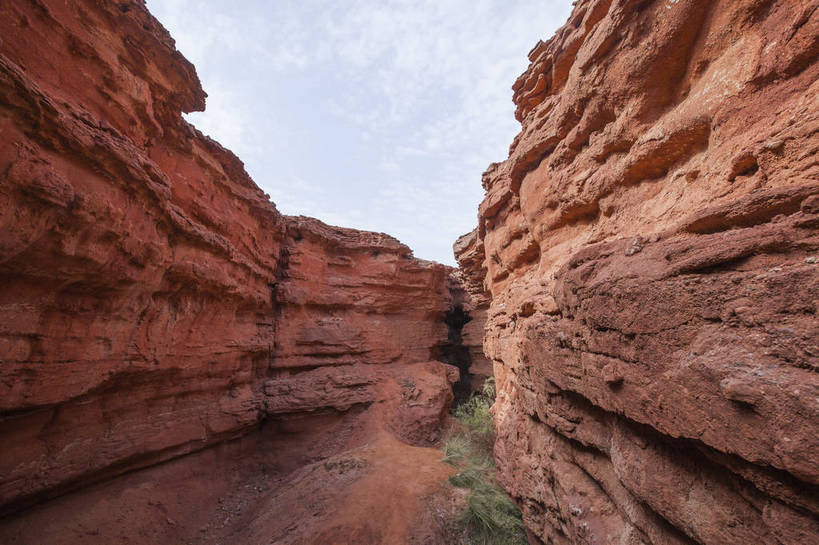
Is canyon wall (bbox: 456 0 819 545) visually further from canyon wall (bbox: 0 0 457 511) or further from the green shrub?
canyon wall (bbox: 0 0 457 511)

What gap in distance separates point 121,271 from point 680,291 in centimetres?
749

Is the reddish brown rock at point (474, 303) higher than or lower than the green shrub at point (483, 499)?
higher

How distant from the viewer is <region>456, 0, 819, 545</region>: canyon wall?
62.0 inches

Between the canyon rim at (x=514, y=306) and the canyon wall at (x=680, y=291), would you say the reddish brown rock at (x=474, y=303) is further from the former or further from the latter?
the canyon wall at (x=680, y=291)

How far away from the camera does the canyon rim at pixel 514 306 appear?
183cm

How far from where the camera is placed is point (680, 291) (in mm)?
2047

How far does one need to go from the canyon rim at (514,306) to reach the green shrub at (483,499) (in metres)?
0.59

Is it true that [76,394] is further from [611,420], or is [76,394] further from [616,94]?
[616,94]

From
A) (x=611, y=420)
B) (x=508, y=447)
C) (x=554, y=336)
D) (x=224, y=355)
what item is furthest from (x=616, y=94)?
(x=224, y=355)

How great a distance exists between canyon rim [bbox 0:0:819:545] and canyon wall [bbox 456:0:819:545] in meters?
0.02

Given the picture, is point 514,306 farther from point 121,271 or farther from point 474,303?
point 474,303

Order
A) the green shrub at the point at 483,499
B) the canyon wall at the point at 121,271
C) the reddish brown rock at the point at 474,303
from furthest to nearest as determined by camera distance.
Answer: the reddish brown rock at the point at 474,303 < the green shrub at the point at 483,499 < the canyon wall at the point at 121,271

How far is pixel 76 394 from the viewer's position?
500cm

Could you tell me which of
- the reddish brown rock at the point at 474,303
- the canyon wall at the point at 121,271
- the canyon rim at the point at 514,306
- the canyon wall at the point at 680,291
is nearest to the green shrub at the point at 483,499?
the canyon rim at the point at 514,306
